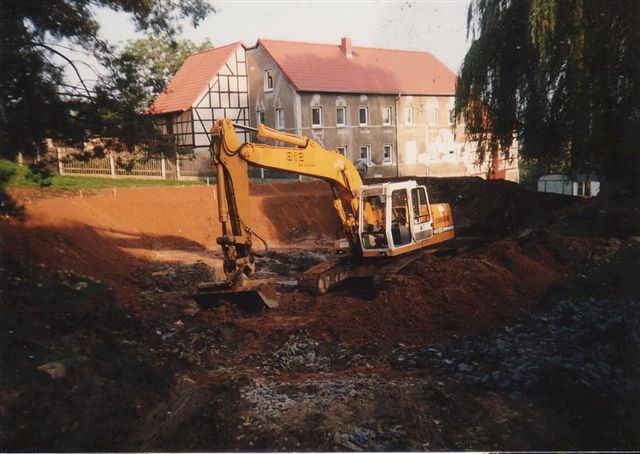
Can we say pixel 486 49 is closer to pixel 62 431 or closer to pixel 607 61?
pixel 607 61

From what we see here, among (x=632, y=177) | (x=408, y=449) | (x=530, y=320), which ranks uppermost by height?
(x=632, y=177)

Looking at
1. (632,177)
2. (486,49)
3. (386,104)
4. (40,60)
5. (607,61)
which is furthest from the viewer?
(386,104)

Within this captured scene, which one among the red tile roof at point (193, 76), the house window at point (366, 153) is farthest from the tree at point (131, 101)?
the house window at point (366, 153)

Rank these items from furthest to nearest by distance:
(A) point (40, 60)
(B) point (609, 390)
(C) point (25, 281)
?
(C) point (25, 281) < (A) point (40, 60) < (B) point (609, 390)

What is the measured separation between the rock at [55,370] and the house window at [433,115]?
1260cm

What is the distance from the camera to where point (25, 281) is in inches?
258

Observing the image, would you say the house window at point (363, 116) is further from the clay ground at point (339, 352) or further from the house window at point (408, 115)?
the clay ground at point (339, 352)

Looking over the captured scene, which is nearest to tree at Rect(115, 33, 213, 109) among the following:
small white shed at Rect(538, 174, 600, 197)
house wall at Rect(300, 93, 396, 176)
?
house wall at Rect(300, 93, 396, 176)

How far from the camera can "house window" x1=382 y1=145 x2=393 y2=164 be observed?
602 inches

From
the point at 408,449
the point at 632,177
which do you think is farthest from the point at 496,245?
the point at 408,449

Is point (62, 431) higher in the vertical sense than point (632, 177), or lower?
lower

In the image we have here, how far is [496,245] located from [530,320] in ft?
9.76

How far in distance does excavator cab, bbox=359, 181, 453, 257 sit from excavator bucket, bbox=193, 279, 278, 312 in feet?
6.69

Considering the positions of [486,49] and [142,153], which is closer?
[142,153]
